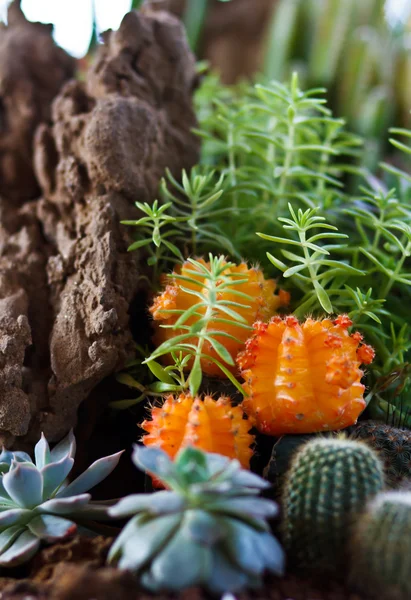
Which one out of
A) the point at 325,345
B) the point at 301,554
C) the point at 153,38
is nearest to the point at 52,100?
the point at 153,38

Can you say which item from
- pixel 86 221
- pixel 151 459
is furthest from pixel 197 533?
pixel 86 221

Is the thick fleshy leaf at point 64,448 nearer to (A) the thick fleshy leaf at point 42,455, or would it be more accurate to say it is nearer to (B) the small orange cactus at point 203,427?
(A) the thick fleshy leaf at point 42,455

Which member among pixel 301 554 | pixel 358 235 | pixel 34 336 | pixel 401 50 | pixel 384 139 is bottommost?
pixel 301 554

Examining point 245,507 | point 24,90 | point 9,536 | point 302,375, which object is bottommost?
point 9,536

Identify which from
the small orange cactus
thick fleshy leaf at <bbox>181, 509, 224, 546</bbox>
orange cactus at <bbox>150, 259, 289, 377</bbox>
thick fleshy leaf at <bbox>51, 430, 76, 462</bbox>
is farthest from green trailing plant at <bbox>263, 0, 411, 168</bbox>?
thick fleshy leaf at <bbox>181, 509, 224, 546</bbox>

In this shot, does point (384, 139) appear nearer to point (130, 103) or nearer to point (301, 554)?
point (130, 103)

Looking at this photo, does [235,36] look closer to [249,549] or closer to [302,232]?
[302,232]

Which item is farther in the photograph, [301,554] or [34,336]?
[34,336]

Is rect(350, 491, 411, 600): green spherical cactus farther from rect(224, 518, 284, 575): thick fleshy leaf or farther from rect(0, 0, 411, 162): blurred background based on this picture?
rect(0, 0, 411, 162): blurred background
